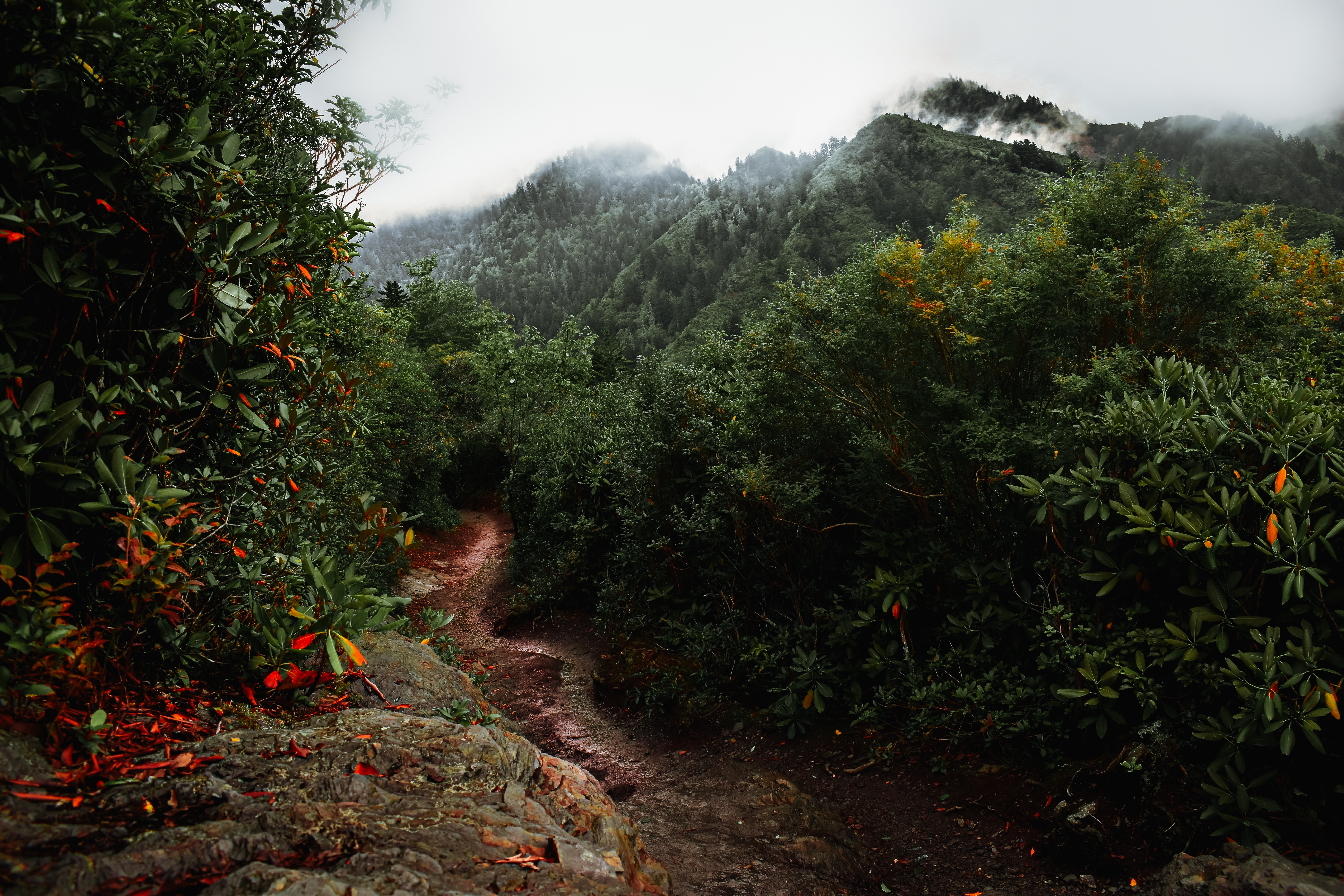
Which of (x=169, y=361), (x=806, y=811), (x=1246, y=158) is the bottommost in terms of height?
(x=806, y=811)

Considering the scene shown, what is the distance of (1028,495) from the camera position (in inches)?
185

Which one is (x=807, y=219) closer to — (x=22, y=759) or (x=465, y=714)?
(x=465, y=714)

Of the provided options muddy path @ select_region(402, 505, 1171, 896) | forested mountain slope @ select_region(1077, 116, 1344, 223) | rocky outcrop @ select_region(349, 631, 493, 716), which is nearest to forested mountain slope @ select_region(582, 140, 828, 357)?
forested mountain slope @ select_region(1077, 116, 1344, 223)

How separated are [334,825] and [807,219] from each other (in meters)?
98.9

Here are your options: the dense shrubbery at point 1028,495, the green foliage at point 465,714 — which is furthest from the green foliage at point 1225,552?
the green foliage at point 465,714

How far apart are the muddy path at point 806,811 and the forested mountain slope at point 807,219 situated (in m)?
65.2

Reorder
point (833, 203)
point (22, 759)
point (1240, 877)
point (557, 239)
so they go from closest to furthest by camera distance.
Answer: point (22, 759), point (1240, 877), point (833, 203), point (557, 239)

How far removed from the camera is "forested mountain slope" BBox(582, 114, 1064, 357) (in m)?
81.1

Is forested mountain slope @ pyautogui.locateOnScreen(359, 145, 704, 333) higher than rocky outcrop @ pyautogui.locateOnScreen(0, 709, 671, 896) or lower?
higher

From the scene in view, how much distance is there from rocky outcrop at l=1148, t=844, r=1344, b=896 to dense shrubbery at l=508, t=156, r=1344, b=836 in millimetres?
299

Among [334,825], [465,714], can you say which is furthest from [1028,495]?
[334,825]

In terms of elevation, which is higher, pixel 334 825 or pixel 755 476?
pixel 755 476

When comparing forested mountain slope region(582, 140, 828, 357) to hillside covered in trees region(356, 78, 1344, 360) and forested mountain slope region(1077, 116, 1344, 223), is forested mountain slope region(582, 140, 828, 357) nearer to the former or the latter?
hillside covered in trees region(356, 78, 1344, 360)

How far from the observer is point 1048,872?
147 inches
